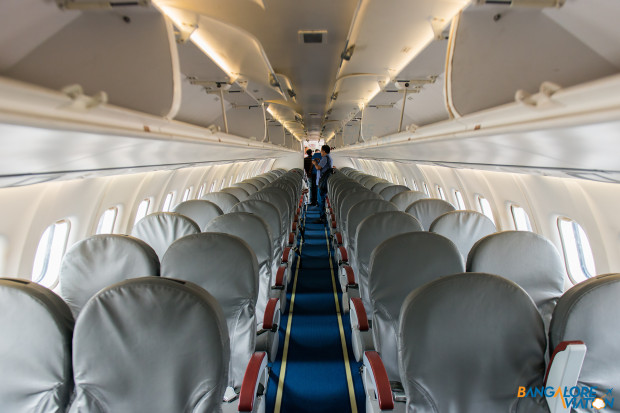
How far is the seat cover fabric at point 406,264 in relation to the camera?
9.18ft

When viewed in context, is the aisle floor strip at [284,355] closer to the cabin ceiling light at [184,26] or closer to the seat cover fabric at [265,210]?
the seat cover fabric at [265,210]

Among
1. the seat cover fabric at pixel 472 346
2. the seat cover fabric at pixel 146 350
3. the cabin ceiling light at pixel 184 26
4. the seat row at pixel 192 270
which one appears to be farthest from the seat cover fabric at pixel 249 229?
the seat cover fabric at pixel 472 346

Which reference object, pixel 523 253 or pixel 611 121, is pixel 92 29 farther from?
pixel 523 253

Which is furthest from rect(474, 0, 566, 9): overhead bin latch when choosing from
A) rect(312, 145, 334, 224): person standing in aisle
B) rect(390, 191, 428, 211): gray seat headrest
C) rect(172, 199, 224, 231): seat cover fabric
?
rect(312, 145, 334, 224): person standing in aisle

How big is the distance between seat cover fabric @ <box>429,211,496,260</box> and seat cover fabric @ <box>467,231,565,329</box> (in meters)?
1.04

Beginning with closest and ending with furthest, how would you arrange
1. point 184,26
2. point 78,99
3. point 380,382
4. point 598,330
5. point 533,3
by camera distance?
point 78,99, point 598,330, point 533,3, point 380,382, point 184,26

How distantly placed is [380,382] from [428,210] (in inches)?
118

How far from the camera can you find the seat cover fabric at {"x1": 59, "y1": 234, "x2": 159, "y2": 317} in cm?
269

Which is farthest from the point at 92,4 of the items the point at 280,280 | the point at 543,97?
the point at 280,280

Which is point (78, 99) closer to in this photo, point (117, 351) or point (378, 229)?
point (117, 351)

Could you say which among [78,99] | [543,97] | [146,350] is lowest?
[146,350]

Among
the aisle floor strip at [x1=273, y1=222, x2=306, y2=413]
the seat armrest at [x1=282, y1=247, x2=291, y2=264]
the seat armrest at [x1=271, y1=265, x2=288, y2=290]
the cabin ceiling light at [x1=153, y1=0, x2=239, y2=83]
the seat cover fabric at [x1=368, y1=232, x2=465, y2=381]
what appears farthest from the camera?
the seat armrest at [x1=282, y1=247, x2=291, y2=264]

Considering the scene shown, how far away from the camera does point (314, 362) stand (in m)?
4.27

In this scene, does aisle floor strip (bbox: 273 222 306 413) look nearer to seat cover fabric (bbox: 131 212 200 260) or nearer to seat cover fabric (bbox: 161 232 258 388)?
seat cover fabric (bbox: 161 232 258 388)
